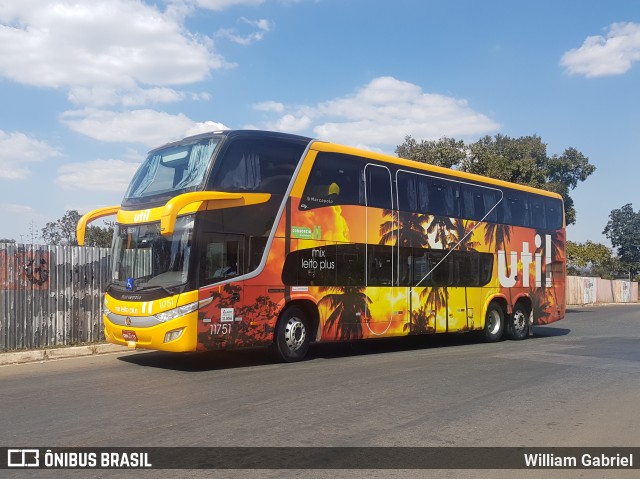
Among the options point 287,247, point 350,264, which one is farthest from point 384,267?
point 287,247

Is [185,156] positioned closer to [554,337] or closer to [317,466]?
[317,466]

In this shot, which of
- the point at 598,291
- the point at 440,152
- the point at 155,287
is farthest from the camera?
the point at 598,291

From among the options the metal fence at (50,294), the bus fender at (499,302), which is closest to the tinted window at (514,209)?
the bus fender at (499,302)

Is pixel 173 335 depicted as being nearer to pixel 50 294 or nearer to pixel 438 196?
pixel 50 294

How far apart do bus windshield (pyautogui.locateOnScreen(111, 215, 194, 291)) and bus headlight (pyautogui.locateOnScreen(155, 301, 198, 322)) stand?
41cm

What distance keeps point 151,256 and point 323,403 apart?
178 inches

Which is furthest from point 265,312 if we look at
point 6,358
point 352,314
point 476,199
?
point 476,199

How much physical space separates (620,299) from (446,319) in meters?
48.0

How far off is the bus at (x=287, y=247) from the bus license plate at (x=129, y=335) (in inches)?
1.2

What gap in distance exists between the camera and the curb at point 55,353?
449 inches

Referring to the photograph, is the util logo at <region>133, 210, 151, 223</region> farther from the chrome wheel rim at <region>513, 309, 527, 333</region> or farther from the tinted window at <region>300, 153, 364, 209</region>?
the chrome wheel rim at <region>513, 309, 527, 333</region>

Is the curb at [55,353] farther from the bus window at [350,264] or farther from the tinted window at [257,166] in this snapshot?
the bus window at [350,264]

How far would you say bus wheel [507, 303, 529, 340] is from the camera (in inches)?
691

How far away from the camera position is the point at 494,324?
17156 millimetres
